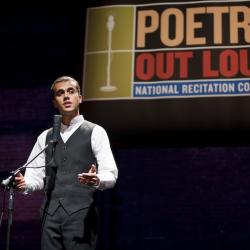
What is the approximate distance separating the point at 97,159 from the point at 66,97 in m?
0.36

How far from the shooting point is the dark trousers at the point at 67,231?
102 inches

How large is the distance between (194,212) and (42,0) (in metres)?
2.45

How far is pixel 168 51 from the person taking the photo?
4.60 meters

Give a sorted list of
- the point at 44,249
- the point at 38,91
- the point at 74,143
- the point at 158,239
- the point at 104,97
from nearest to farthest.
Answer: the point at 44,249 → the point at 74,143 → the point at 104,97 → the point at 158,239 → the point at 38,91

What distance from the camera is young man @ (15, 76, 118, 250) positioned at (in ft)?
8.55

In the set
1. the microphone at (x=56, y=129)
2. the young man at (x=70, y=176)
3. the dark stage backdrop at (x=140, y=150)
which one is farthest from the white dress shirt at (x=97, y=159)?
the dark stage backdrop at (x=140, y=150)

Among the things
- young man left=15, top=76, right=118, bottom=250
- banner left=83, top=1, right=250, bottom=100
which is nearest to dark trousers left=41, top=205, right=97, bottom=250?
young man left=15, top=76, right=118, bottom=250

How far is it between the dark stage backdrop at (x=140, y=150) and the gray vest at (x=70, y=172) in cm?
172

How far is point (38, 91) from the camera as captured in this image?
5.29 meters

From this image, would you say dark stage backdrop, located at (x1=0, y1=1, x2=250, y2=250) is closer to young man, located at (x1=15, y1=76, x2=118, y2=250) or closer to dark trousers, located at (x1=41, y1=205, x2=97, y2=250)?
young man, located at (x1=15, y1=76, x2=118, y2=250)

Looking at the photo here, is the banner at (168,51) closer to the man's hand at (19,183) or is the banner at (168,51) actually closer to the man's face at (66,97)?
the man's face at (66,97)

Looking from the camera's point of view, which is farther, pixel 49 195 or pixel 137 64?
pixel 137 64

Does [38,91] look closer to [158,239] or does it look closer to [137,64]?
[137,64]

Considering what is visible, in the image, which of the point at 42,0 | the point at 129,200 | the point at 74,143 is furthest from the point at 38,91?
the point at 74,143
